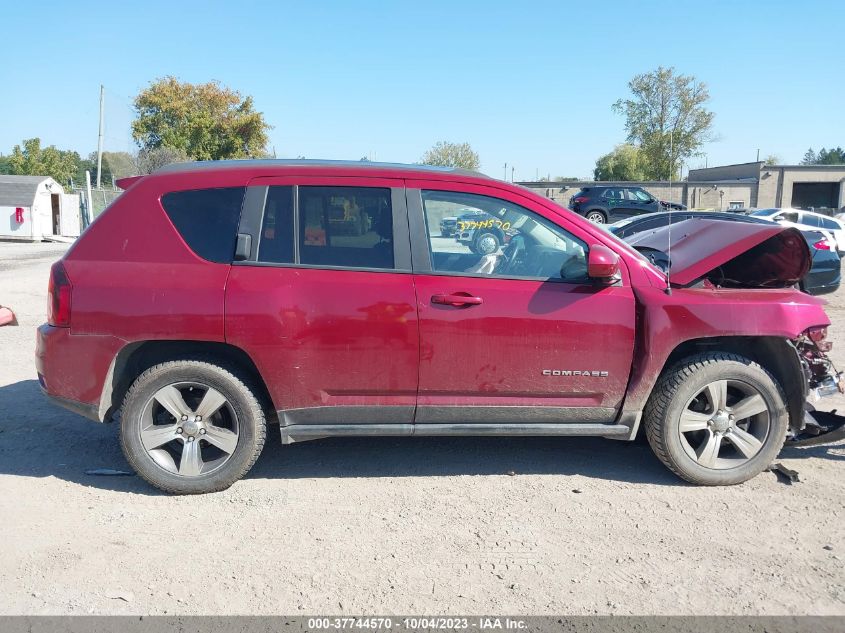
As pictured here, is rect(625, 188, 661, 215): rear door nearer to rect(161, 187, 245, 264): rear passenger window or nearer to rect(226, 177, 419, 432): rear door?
rect(226, 177, 419, 432): rear door

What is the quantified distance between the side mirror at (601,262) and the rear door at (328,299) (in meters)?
1.03

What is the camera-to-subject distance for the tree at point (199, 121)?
155 feet

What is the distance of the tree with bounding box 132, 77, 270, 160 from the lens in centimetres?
4722

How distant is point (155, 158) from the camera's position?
40.8m

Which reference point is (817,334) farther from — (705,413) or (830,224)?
(830,224)

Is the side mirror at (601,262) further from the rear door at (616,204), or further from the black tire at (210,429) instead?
the rear door at (616,204)

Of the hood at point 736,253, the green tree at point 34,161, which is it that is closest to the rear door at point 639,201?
the hood at point 736,253

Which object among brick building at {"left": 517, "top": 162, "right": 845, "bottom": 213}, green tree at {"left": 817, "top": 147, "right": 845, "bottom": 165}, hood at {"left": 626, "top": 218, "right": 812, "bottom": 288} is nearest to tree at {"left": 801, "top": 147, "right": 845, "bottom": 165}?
green tree at {"left": 817, "top": 147, "right": 845, "bottom": 165}

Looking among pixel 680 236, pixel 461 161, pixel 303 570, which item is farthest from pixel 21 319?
pixel 461 161

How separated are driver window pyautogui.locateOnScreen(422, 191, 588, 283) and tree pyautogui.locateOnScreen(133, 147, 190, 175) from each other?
124ft

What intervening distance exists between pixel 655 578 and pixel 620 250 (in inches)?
74.1

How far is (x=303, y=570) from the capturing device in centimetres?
338

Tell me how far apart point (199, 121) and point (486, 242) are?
46.6 metres

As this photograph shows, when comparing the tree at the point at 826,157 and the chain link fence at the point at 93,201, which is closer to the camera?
the chain link fence at the point at 93,201
